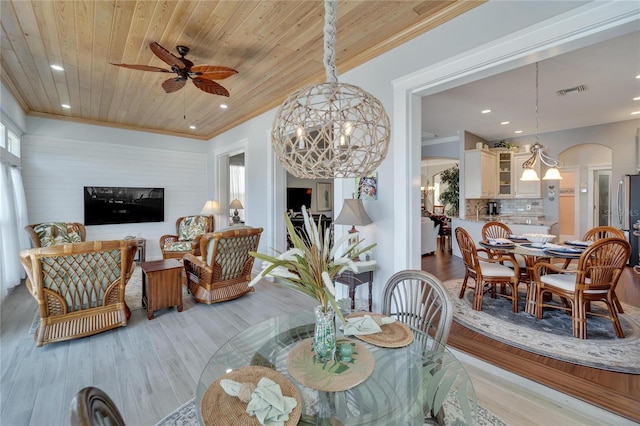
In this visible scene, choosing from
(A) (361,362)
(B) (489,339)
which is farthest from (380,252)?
(A) (361,362)

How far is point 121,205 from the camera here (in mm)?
6129

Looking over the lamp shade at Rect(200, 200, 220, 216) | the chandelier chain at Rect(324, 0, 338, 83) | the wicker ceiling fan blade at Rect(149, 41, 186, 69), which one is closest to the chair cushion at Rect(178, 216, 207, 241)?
the lamp shade at Rect(200, 200, 220, 216)

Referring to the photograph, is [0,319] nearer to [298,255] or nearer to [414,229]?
[298,255]

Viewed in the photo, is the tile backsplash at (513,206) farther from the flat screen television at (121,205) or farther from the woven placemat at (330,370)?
the flat screen television at (121,205)

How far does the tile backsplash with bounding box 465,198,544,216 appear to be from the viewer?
6.75 metres

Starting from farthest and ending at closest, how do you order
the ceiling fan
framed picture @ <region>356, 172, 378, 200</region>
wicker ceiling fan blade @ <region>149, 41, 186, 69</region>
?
framed picture @ <region>356, 172, 378, 200</region> → the ceiling fan → wicker ceiling fan blade @ <region>149, 41, 186, 69</region>

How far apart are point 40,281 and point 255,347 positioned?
246 cm

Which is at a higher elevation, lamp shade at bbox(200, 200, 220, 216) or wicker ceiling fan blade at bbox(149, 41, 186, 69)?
wicker ceiling fan blade at bbox(149, 41, 186, 69)

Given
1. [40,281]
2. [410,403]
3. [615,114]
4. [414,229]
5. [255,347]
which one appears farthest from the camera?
[615,114]

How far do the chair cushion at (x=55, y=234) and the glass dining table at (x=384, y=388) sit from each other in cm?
458

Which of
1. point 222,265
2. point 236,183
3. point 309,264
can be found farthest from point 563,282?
point 236,183

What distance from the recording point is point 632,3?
1607mm

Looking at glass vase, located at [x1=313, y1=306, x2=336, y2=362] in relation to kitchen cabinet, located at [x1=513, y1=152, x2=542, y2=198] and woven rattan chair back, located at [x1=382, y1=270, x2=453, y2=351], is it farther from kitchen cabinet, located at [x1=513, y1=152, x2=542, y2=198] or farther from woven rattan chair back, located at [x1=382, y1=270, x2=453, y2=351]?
kitchen cabinet, located at [x1=513, y1=152, x2=542, y2=198]

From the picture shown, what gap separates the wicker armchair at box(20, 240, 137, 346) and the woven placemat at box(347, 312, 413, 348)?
2710 millimetres
